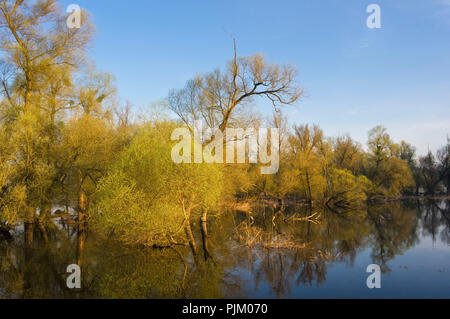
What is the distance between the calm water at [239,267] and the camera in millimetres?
7605

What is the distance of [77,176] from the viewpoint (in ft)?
55.4

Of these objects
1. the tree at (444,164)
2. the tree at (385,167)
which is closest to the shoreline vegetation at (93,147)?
the tree at (385,167)

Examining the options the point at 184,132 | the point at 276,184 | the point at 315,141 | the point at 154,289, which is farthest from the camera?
the point at 315,141

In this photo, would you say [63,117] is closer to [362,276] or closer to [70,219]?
[70,219]

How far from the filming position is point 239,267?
31.4 feet

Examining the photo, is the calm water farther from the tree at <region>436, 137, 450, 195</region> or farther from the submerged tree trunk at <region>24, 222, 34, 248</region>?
the tree at <region>436, 137, 450, 195</region>

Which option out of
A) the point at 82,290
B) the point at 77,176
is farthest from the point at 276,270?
the point at 77,176

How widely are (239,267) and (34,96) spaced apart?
50.6 feet

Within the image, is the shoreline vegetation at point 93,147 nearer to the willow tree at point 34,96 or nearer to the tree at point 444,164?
the willow tree at point 34,96

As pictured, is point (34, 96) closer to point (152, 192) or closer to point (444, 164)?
point (152, 192)

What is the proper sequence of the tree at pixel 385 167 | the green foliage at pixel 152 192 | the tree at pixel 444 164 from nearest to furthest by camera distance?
1. the green foliage at pixel 152 192
2. the tree at pixel 385 167
3. the tree at pixel 444 164

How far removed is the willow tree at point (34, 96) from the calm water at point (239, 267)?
8.88 ft

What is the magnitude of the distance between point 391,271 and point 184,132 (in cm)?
1013

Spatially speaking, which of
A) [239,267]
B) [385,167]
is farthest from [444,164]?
[239,267]
